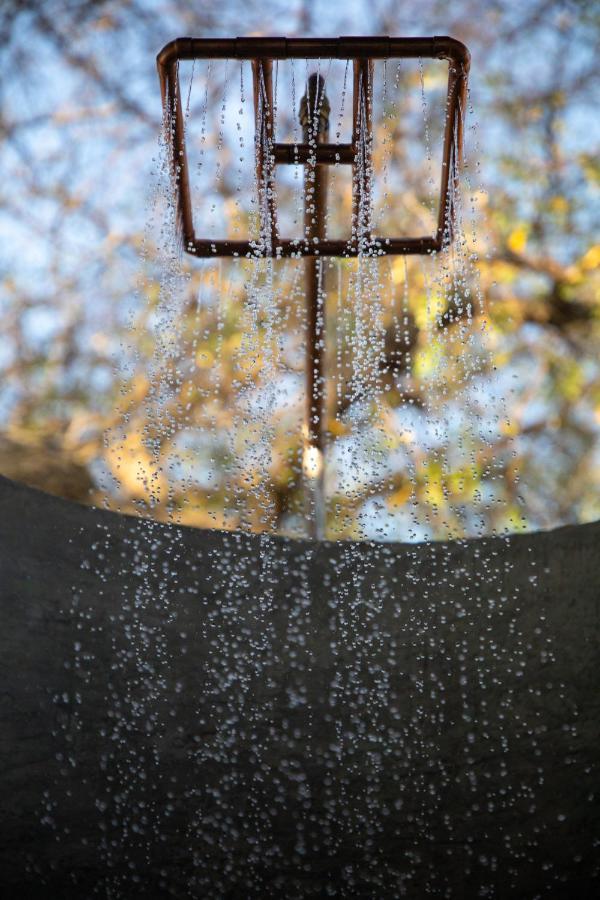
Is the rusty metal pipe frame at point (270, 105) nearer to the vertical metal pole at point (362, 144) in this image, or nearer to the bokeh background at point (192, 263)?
the vertical metal pole at point (362, 144)

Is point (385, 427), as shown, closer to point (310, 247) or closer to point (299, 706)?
point (299, 706)

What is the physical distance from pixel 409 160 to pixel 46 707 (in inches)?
113

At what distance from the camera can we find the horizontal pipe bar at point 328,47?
2.22 m

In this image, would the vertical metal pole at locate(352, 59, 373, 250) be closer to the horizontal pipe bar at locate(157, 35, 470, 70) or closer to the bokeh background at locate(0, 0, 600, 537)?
the horizontal pipe bar at locate(157, 35, 470, 70)

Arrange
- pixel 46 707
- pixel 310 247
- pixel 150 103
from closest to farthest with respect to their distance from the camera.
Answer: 1. pixel 310 247
2. pixel 46 707
3. pixel 150 103

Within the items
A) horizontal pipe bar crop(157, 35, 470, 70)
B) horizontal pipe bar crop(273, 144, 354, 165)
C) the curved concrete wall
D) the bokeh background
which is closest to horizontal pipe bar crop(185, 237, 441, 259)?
horizontal pipe bar crop(273, 144, 354, 165)

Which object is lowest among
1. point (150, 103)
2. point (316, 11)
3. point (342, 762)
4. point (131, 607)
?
point (342, 762)

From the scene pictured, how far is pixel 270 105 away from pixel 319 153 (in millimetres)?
167

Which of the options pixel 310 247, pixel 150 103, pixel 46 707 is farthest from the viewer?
pixel 150 103

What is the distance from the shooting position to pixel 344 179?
4.95 m

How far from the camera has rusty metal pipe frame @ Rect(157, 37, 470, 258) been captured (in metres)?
2.23

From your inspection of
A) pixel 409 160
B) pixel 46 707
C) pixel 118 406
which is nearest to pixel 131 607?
pixel 46 707

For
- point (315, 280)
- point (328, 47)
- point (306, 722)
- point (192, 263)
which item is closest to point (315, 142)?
point (328, 47)

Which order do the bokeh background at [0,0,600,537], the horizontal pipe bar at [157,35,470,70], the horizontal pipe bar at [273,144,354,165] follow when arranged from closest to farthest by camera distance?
the horizontal pipe bar at [157,35,470,70] < the horizontal pipe bar at [273,144,354,165] < the bokeh background at [0,0,600,537]
